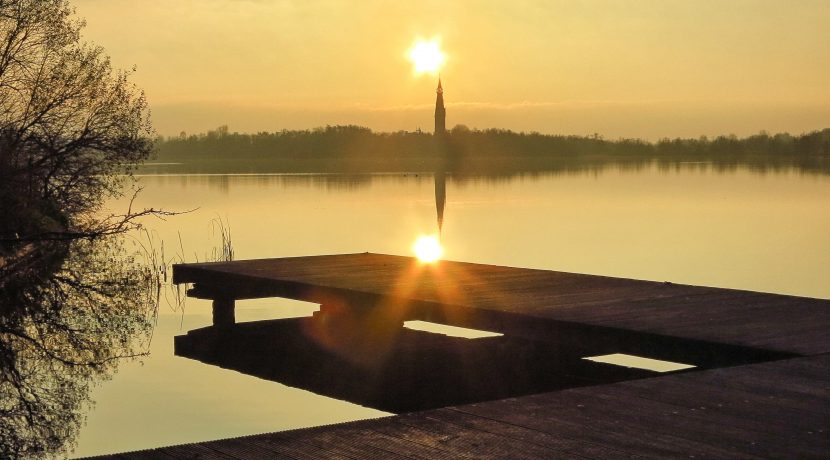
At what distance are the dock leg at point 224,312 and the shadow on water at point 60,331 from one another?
1.02 meters

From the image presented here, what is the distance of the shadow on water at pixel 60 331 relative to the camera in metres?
9.41

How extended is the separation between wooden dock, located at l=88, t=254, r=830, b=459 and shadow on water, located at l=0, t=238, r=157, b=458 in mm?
1398

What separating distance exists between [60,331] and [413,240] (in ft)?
51.1

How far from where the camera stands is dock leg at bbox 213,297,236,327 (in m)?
12.3

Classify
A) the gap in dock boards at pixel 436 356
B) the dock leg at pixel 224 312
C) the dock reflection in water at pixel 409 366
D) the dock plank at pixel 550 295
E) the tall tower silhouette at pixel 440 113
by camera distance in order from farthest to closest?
the tall tower silhouette at pixel 440 113 < the dock leg at pixel 224 312 < the dock reflection in water at pixel 409 366 < the gap in dock boards at pixel 436 356 < the dock plank at pixel 550 295

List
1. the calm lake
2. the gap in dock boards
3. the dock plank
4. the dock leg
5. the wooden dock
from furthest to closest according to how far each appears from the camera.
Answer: the dock leg < the calm lake < the gap in dock boards < the dock plank < the wooden dock

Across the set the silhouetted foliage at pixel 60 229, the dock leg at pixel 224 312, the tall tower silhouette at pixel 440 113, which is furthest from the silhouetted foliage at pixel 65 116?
the tall tower silhouette at pixel 440 113

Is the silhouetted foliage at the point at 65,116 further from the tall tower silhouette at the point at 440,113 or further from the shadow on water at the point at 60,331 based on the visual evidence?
the tall tower silhouette at the point at 440,113

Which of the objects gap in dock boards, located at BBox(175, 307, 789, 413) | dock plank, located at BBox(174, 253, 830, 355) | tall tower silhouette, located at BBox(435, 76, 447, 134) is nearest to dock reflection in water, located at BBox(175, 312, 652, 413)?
gap in dock boards, located at BBox(175, 307, 789, 413)

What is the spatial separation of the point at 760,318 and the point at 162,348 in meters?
7.35

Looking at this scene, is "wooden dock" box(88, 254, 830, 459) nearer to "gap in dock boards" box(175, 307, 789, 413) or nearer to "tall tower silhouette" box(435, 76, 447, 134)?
"gap in dock boards" box(175, 307, 789, 413)

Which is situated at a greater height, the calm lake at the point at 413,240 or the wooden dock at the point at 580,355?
the wooden dock at the point at 580,355

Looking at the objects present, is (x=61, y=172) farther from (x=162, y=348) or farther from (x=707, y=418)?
(x=707, y=418)

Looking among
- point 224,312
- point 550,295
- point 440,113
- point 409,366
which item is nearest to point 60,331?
point 224,312
